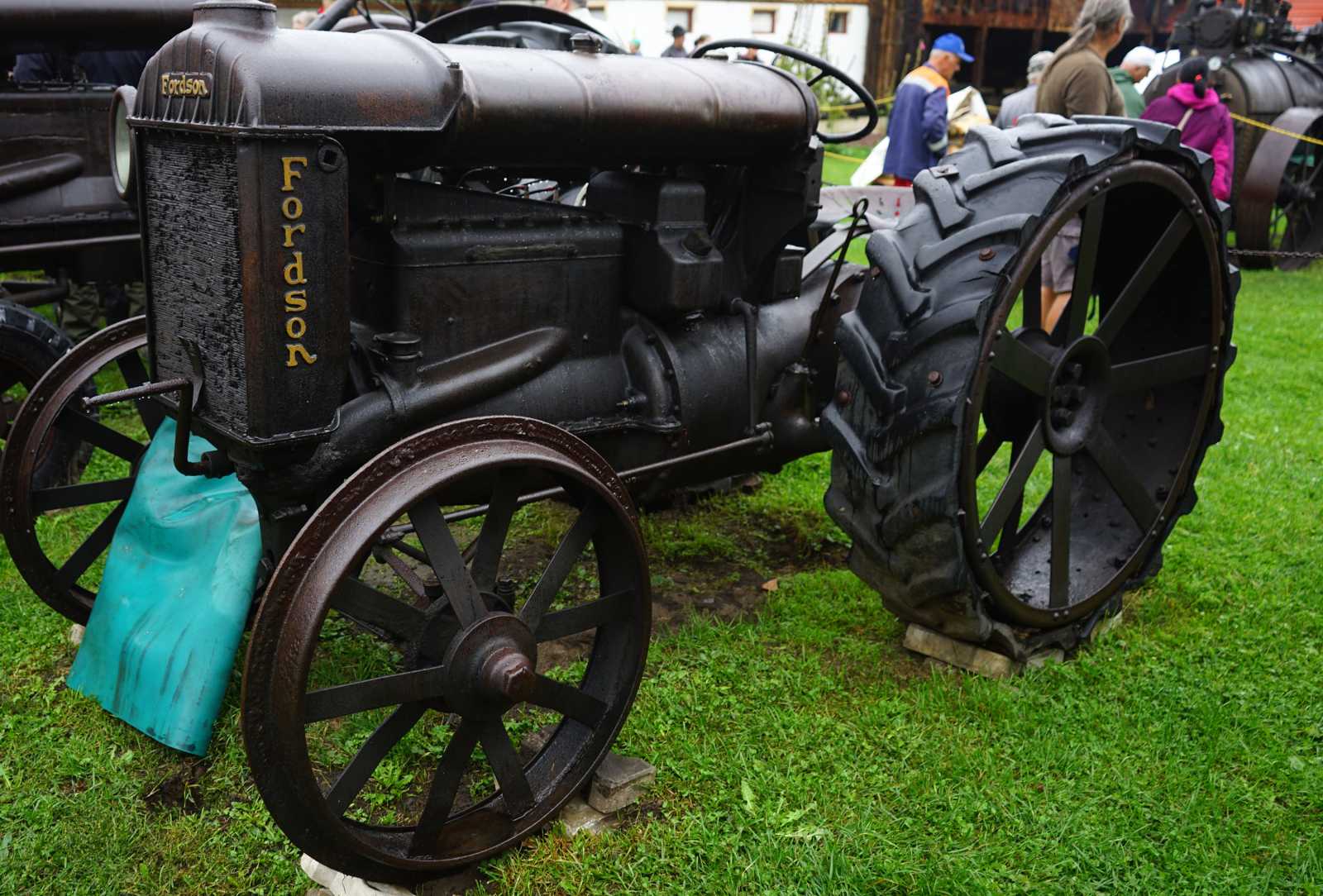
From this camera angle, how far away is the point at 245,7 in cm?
212

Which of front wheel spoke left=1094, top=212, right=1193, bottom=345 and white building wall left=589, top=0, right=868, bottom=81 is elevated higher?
white building wall left=589, top=0, right=868, bottom=81

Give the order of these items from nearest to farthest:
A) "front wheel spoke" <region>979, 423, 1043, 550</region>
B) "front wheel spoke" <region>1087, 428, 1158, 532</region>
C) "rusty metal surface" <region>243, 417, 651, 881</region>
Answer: "rusty metal surface" <region>243, 417, 651, 881</region> < "front wheel spoke" <region>979, 423, 1043, 550</region> < "front wheel spoke" <region>1087, 428, 1158, 532</region>

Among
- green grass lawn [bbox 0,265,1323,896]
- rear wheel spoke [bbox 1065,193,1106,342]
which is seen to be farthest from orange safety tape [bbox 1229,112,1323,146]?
rear wheel spoke [bbox 1065,193,1106,342]

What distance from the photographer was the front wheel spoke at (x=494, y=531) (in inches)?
91.1

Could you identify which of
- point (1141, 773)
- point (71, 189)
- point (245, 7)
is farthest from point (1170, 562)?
point (71, 189)

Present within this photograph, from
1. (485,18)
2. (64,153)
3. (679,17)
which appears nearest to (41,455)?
(485,18)

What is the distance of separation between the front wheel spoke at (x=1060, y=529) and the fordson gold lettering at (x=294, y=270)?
1940mm

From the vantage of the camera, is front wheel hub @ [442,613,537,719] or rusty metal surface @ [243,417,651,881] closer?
rusty metal surface @ [243,417,651,881]

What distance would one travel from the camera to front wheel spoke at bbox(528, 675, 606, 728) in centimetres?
237

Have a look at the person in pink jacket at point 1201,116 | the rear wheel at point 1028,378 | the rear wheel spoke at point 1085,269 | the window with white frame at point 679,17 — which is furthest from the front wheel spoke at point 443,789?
the window with white frame at point 679,17

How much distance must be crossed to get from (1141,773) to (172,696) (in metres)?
2.34

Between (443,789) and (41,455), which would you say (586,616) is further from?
(41,455)

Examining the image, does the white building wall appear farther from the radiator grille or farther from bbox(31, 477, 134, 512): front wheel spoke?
the radiator grille

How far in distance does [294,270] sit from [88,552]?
5.38 ft
